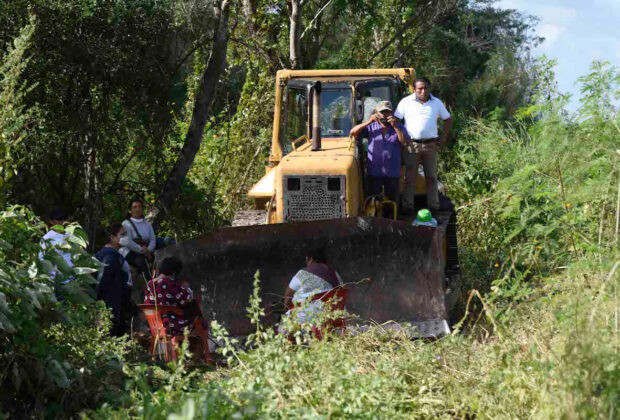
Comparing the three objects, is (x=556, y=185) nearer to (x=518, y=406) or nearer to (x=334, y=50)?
(x=518, y=406)

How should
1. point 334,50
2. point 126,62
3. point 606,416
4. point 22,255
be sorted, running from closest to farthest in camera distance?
point 606,416, point 22,255, point 126,62, point 334,50

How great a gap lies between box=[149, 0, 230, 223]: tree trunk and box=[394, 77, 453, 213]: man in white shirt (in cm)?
305

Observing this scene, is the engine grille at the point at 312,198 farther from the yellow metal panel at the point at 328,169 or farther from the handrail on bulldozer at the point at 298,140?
the handrail on bulldozer at the point at 298,140

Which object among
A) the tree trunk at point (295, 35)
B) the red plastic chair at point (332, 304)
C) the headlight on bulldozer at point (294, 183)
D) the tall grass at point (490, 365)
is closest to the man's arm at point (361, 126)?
the headlight on bulldozer at point (294, 183)

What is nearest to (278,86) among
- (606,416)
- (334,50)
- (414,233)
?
(414,233)

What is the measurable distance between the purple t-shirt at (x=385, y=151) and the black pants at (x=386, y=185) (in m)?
0.08

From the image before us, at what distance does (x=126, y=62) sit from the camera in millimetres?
11969

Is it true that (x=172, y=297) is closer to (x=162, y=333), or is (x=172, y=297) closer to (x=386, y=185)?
(x=162, y=333)

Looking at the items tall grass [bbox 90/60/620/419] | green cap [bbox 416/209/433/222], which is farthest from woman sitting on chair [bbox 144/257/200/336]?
green cap [bbox 416/209/433/222]

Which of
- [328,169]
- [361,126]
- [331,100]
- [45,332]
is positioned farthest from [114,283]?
[331,100]

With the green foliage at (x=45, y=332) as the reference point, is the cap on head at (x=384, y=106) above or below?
above

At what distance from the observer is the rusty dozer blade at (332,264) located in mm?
8828

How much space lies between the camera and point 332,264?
29.8ft

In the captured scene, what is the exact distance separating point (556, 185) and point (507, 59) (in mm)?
29531
